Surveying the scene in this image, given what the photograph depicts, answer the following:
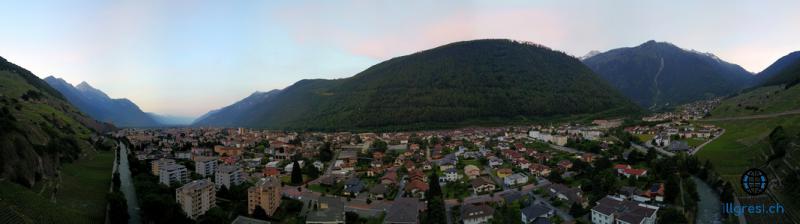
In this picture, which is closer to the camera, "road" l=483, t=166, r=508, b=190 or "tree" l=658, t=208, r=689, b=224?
"tree" l=658, t=208, r=689, b=224

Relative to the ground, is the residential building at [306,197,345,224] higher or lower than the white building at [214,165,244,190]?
lower

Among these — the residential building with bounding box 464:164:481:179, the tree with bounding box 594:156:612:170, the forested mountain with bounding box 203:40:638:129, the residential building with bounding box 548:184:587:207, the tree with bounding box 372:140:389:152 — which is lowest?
the residential building with bounding box 548:184:587:207

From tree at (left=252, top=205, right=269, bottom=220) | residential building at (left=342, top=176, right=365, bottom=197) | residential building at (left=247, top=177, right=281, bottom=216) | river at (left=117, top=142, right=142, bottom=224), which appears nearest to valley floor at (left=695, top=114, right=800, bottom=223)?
residential building at (left=342, top=176, right=365, bottom=197)

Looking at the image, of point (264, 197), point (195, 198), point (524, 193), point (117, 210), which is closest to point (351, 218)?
point (264, 197)

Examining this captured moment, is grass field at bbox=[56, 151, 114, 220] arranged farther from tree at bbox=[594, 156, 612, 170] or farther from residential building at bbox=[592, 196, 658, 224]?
tree at bbox=[594, 156, 612, 170]

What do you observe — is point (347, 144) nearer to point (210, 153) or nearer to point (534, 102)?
point (210, 153)

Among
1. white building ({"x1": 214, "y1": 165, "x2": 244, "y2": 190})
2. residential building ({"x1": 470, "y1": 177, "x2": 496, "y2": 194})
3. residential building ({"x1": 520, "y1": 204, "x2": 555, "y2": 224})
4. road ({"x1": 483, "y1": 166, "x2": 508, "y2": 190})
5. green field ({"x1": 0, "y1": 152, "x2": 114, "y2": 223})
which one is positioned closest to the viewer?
green field ({"x1": 0, "y1": 152, "x2": 114, "y2": 223})

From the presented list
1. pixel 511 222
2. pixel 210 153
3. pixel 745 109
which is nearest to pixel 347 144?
pixel 210 153

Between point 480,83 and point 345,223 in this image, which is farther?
point 480,83
